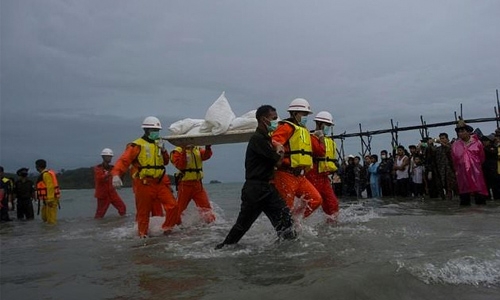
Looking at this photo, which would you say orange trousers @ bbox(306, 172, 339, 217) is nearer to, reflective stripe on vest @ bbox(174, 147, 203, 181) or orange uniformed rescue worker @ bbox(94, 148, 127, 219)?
reflective stripe on vest @ bbox(174, 147, 203, 181)

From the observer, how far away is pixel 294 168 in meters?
6.31

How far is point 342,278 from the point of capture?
12.3ft

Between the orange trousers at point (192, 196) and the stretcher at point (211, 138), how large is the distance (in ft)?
2.71

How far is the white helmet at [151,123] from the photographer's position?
7984 mm

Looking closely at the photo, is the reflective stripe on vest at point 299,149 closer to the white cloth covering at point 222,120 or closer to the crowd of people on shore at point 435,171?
the white cloth covering at point 222,120

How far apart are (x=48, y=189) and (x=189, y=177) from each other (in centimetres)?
526

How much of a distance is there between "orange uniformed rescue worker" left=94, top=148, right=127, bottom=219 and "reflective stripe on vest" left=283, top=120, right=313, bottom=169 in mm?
7762

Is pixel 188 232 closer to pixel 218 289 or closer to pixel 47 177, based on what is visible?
pixel 218 289

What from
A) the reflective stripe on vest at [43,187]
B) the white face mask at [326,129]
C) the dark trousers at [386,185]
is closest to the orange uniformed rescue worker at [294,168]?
the white face mask at [326,129]

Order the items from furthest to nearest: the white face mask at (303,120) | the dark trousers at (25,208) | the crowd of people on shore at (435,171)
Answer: the dark trousers at (25,208), the crowd of people on shore at (435,171), the white face mask at (303,120)

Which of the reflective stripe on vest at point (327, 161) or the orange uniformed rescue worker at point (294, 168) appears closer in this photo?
the orange uniformed rescue worker at point (294, 168)

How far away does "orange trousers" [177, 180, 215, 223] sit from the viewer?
8641 mm

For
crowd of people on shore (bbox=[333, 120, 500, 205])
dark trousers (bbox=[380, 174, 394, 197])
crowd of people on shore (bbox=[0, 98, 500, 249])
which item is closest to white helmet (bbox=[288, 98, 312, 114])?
crowd of people on shore (bbox=[0, 98, 500, 249])

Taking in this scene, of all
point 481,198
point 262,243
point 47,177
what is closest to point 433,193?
point 481,198
